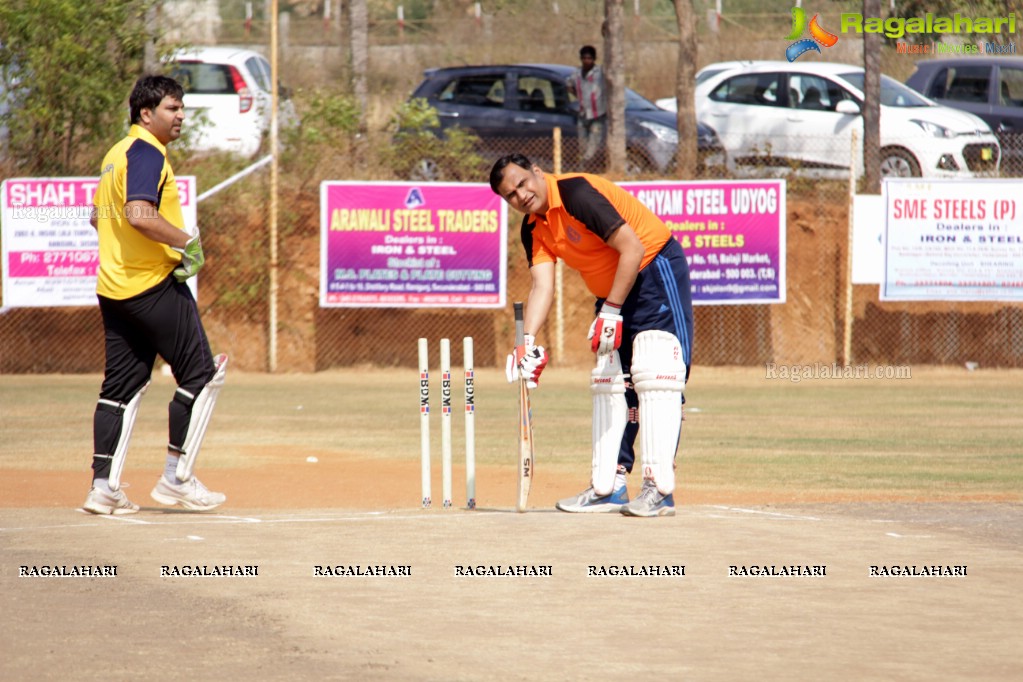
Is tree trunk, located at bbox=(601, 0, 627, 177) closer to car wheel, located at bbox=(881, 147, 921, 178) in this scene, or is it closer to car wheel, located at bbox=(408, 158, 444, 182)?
car wheel, located at bbox=(408, 158, 444, 182)

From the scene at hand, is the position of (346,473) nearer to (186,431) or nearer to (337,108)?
(186,431)

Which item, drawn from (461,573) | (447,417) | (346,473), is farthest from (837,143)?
(461,573)

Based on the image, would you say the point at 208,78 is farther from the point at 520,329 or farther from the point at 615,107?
the point at 520,329

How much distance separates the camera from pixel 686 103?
71.3 feet

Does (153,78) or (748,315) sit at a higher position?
(153,78)

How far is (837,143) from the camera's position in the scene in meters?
22.3

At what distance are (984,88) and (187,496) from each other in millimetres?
19609

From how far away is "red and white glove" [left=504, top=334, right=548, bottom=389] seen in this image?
752 centimetres

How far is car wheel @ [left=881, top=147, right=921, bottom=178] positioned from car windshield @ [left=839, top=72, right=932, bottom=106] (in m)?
0.95

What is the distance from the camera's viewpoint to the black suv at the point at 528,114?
22.2 m

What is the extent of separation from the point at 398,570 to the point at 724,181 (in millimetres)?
13739

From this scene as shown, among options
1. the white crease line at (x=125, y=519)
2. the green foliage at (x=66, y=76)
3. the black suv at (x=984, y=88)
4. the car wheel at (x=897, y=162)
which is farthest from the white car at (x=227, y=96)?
the white crease line at (x=125, y=519)

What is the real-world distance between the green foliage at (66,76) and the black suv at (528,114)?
4699 millimetres

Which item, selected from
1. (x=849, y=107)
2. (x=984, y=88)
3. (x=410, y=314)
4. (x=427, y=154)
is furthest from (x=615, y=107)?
(x=984, y=88)
